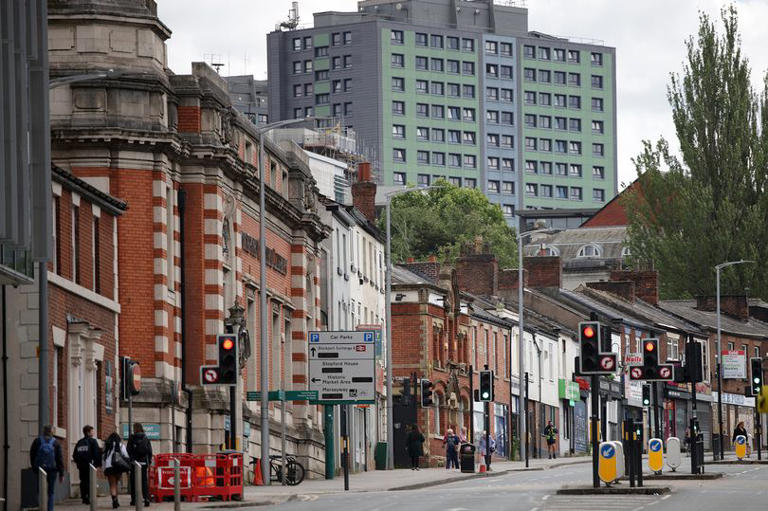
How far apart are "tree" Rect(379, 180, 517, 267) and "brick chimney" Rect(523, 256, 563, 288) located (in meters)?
25.0

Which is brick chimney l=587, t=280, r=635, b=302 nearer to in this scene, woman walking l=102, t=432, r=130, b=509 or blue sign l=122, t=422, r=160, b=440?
blue sign l=122, t=422, r=160, b=440

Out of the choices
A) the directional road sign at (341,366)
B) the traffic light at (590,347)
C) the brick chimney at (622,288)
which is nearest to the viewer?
the traffic light at (590,347)

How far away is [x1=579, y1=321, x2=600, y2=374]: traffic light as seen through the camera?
132ft

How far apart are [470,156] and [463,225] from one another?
60.5m

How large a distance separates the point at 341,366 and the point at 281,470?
3592 mm

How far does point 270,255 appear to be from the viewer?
200ft

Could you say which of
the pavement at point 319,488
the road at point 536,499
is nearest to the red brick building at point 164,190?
the pavement at point 319,488

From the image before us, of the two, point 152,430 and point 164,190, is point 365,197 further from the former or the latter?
point 152,430

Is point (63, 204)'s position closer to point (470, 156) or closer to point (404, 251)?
point (404, 251)

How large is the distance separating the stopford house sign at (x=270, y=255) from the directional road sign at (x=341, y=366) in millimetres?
6367

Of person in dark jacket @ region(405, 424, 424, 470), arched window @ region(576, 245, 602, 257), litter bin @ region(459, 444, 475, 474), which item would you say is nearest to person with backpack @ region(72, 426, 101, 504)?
litter bin @ region(459, 444, 475, 474)

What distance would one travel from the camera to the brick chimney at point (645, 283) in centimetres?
11581

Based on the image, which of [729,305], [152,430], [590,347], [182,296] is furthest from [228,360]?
[729,305]

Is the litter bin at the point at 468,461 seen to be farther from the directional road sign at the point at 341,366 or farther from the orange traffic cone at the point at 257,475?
the directional road sign at the point at 341,366
